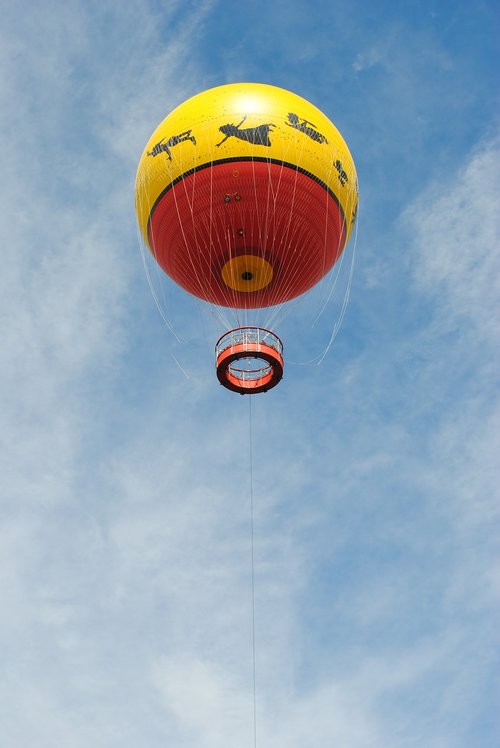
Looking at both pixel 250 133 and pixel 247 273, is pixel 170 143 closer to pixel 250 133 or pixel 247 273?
pixel 250 133

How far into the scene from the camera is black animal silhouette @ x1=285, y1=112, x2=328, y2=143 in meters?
22.5

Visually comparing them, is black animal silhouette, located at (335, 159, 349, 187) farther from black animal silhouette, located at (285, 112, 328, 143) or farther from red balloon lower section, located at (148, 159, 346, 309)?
black animal silhouette, located at (285, 112, 328, 143)

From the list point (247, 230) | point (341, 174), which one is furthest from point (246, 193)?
point (341, 174)

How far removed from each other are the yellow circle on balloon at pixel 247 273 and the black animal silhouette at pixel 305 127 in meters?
4.01

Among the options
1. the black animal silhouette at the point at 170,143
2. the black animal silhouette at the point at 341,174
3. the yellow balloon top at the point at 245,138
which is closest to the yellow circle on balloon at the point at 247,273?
the yellow balloon top at the point at 245,138

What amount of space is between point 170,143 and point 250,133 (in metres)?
2.57

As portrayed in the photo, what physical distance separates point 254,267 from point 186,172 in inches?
145

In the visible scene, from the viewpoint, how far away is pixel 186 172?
2244 centimetres

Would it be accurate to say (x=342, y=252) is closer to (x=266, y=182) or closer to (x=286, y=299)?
(x=286, y=299)

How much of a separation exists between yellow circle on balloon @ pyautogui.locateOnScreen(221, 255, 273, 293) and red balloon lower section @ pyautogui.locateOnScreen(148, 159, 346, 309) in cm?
3

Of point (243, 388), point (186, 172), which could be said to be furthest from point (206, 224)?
point (243, 388)

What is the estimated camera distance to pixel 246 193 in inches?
874

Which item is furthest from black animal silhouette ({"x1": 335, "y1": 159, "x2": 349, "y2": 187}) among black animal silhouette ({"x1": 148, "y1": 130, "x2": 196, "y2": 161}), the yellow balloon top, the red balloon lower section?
black animal silhouette ({"x1": 148, "y1": 130, "x2": 196, "y2": 161})

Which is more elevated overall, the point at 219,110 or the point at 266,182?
the point at 219,110
